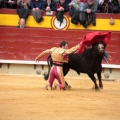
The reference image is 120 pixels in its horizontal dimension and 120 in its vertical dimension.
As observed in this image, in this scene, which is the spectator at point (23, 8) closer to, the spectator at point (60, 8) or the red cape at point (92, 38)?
the spectator at point (60, 8)

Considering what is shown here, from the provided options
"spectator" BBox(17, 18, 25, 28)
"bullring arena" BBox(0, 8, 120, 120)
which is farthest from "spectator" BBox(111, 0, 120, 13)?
"spectator" BBox(17, 18, 25, 28)

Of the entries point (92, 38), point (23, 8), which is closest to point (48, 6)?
point (23, 8)

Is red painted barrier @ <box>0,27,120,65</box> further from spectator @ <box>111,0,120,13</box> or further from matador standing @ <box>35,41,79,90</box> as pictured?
matador standing @ <box>35,41,79,90</box>

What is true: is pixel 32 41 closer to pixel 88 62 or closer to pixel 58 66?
pixel 88 62

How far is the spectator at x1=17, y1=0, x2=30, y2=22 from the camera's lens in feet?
49.3

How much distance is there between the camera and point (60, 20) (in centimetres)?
1506

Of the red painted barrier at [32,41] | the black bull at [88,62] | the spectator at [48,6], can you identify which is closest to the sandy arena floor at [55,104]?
the black bull at [88,62]

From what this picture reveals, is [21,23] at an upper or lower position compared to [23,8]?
lower

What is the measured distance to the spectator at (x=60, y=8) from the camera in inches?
575

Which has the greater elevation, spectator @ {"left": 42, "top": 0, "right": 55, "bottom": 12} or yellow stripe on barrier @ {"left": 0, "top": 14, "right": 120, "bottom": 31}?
spectator @ {"left": 42, "top": 0, "right": 55, "bottom": 12}

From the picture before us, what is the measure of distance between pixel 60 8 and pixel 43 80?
2.09 metres

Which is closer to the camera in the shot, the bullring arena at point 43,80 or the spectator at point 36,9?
the bullring arena at point 43,80

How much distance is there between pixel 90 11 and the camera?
47.5 feet

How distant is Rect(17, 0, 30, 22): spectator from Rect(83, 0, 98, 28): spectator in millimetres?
1370
